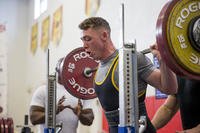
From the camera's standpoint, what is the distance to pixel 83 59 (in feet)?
9.63

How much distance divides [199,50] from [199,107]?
1.23ft

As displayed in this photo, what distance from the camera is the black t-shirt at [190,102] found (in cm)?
184

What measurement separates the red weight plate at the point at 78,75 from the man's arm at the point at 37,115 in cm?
34

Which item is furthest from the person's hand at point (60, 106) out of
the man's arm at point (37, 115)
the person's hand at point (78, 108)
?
the man's arm at point (37, 115)

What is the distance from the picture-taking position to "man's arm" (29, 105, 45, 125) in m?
2.94

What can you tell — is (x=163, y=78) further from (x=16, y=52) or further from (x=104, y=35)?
(x=16, y=52)

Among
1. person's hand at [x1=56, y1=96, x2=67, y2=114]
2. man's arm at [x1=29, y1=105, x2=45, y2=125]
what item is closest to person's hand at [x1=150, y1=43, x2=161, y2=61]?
person's hand at [x1=56, y1=96, x2=67, y2=114]

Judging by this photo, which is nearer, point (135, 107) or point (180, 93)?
point (135, 107)

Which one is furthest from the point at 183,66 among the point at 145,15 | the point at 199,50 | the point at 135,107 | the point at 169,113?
the point at 145,15

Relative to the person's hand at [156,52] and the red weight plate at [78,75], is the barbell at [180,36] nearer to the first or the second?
the person's hand at [156,52]

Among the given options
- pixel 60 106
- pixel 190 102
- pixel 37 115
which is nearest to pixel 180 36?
pixel 190 102

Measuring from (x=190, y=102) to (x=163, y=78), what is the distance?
0.26 metres

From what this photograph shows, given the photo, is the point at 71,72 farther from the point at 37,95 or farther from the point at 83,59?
the point at 37,95

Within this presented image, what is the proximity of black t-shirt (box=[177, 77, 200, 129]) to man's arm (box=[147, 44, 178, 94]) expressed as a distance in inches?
6.1
